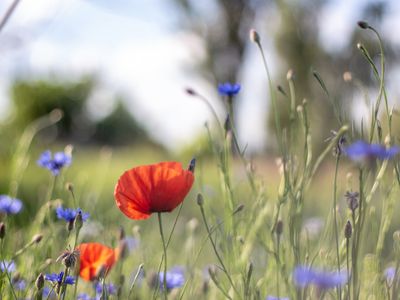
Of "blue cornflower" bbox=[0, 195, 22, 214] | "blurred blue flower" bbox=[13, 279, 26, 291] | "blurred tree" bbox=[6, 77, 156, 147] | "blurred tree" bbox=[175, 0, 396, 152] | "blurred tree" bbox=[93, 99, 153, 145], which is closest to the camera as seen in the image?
"blurred blue flower" bbox=[13, 279, 26, 291]

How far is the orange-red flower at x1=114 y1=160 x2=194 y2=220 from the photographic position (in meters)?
1.23

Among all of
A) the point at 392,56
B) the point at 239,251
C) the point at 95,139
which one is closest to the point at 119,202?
the point at 239,251

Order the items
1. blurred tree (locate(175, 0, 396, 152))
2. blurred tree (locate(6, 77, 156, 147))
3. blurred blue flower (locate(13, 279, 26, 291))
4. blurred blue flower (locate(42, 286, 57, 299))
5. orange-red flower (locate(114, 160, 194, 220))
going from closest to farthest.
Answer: orange-red flower (locate(114, 160, 194, 220)), blurred blue flower (locate(42, 286, 57, 299)), blurred blue flower (locate(13, 279, 26, 291)), blurred tree (locate(175, 0, 396, 152)), blurred tree (locate(6, 77, 156, 147))

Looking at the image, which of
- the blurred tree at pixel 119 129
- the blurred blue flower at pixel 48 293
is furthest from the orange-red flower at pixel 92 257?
the blurred tree at pixel 119 129

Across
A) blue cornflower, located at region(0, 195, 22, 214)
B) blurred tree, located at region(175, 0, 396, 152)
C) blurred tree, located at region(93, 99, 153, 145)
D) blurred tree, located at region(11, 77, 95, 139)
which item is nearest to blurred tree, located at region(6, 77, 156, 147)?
blurred tree, located at region(11, 77, 95, 139)

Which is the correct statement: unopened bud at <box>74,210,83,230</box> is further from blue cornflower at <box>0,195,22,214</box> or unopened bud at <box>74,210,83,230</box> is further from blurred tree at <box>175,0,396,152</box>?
blurred tree at <box>175,0,396,152</box>

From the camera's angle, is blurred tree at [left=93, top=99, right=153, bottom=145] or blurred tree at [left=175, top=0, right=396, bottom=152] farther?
blurred tree at [left=93, top=99, right=153, bottom=145]

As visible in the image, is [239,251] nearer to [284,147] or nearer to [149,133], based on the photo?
[284,147]

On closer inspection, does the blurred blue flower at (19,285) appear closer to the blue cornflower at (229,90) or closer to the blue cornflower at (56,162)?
the blue cornflower at (56,162)

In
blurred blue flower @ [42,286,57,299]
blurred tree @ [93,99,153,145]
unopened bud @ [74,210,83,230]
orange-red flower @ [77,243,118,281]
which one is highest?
unopened bud @ [74,210,83,230]

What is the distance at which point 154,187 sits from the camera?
1.24m

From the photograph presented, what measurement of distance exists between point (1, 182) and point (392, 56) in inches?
276

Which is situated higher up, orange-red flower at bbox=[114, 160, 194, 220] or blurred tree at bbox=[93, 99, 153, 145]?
orange-red flower at bbox=[114, 160, 194, 220]

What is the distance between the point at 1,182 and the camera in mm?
6703
